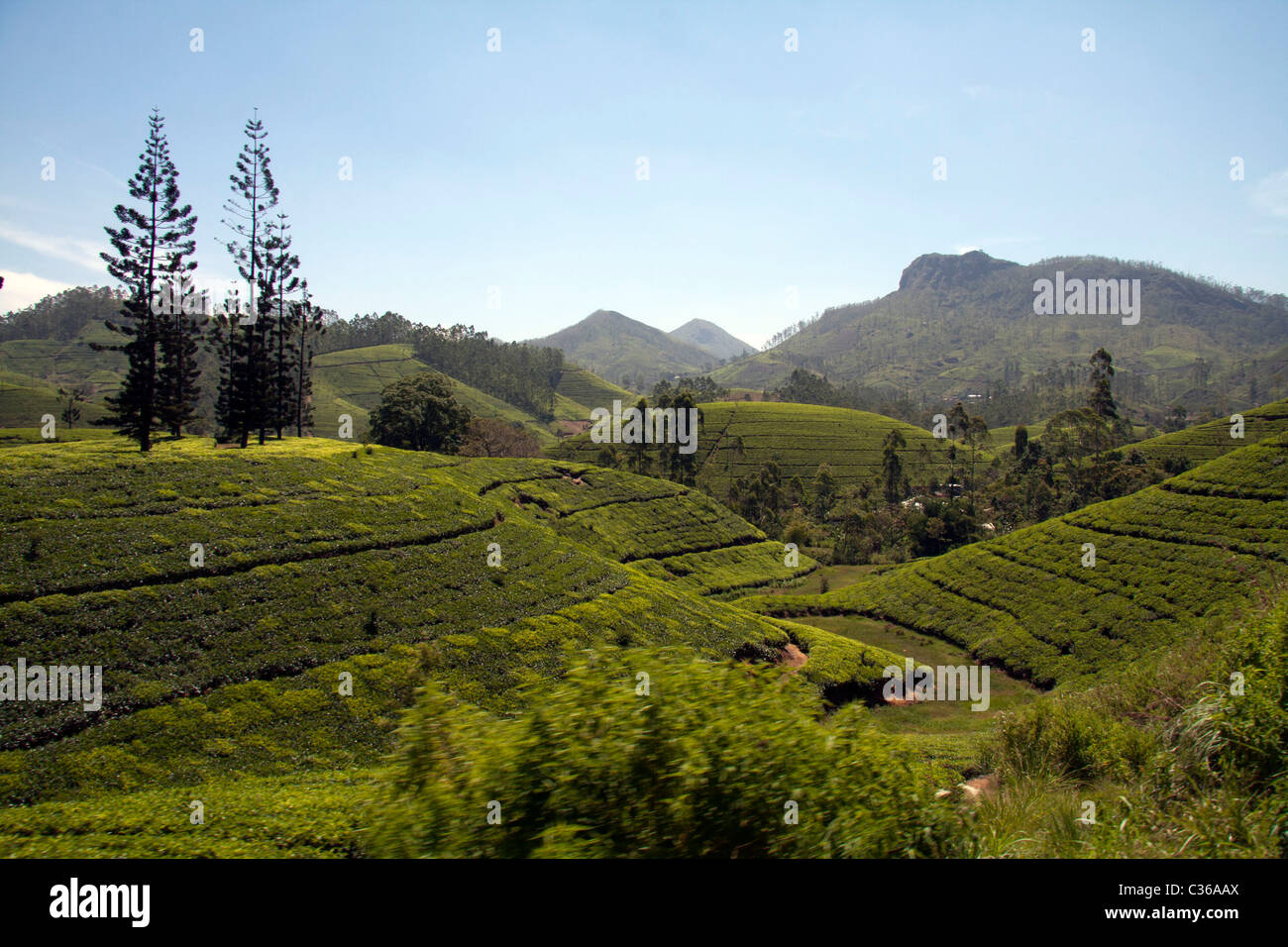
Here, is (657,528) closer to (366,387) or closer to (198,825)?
(198,825)

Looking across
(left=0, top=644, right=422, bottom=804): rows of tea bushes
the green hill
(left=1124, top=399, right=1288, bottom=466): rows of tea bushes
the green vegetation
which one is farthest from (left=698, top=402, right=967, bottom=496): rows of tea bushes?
the green vegetation

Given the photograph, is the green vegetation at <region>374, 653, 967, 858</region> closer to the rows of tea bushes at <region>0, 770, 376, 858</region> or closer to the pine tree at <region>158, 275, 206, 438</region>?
the rows of tea bushes at <region>0, 770, 376, 858</region>

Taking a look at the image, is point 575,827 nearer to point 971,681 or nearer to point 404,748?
point 404,748

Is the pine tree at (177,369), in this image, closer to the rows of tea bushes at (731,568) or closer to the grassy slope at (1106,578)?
the rows of tea bushes at (731,568)

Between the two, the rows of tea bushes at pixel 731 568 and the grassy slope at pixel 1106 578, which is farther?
the rows of tea bushes at pixel 731 568

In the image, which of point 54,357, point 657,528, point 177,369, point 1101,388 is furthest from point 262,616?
point 54,357

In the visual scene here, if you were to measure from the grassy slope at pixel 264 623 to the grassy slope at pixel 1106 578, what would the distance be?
13.8 metres

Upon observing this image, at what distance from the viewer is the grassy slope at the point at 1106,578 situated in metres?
41.2

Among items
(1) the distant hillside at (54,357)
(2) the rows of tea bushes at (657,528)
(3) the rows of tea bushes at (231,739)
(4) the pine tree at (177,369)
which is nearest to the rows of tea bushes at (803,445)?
(2) the rows of tea bushes at (657,528)

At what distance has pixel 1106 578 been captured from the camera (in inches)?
1842

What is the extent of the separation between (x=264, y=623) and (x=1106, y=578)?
5293cm

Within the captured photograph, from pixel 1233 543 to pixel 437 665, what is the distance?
52.3m

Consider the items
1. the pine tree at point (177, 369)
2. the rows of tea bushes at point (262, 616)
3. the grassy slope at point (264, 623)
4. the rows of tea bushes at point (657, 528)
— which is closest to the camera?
the grassy slope at point (264, 623)

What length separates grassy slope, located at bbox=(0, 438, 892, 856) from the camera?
Result: 48.1ft
